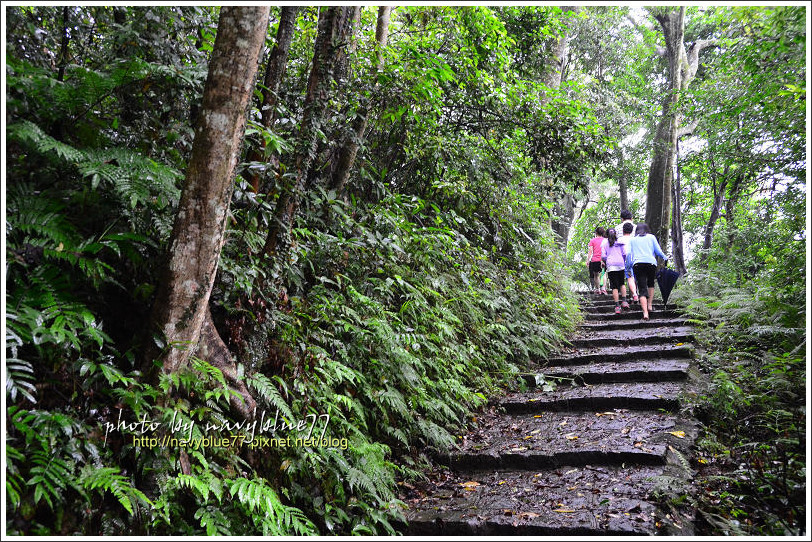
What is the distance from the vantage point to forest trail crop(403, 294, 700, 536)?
11.8 feet

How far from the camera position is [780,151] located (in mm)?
7023

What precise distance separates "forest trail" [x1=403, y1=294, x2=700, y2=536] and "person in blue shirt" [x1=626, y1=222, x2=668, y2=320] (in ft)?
6.14

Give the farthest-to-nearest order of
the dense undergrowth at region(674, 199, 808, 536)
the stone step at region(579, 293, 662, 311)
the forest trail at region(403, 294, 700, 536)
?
the stone step at region(579, 293, 662, 311), the forest trail at region(403, 294, 700, 536), the dense undergrowth at region(674, 199, 808, 536)

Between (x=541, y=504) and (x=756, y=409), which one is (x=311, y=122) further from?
(x=756, y=409)

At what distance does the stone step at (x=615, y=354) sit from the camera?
22.2ft

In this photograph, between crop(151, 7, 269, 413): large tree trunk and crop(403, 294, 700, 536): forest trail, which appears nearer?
crop(151, 7, 269, 413): large tree trunk

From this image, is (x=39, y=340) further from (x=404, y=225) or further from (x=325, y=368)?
(x=404, y=225)

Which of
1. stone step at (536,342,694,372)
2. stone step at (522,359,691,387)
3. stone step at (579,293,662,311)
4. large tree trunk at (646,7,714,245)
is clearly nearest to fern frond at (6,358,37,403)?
stone step at (522,359,691,387)

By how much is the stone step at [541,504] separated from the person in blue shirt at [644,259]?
5.72m

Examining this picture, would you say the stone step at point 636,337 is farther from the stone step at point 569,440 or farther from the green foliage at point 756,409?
the stone step at point 569,440

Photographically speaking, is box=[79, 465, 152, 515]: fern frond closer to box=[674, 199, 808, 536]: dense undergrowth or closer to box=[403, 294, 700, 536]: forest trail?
box=[403, 294, 700, 536]: forest trail

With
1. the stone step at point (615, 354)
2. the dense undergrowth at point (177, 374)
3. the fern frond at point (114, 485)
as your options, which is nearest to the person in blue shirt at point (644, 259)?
the stone step at point (615, 354)

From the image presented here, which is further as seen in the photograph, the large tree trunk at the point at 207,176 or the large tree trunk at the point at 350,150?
the large tree trunk at the point at 350,150

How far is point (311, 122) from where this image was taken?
Result: 4582 mm
